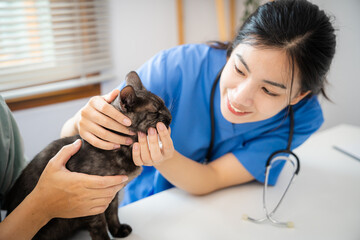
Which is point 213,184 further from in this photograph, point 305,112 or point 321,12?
point 321,12

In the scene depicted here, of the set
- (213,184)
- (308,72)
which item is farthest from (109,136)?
(308,72)

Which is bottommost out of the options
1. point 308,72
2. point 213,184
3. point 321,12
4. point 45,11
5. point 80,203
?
point 213,184

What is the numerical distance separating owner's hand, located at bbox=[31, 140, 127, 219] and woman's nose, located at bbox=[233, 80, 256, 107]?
434 mm

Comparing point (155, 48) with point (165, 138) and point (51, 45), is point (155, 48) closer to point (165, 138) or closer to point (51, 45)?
point (51, 45)

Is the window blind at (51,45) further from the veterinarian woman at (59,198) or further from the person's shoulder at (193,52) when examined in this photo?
the veterinarian woman at (59,198)

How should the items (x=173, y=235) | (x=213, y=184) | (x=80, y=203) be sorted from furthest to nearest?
(x=213, y=184), (x=173, y=235), (x=80, y=203)

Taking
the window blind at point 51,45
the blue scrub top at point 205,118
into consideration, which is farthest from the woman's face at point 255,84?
the window blind at point 51,45

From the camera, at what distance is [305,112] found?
1057 mm

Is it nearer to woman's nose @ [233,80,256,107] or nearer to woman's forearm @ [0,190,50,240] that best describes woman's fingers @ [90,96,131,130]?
woman's forearm @ [0,190,50,240]

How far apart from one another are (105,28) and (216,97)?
1.24 meters

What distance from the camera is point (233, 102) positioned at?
0.89 meters

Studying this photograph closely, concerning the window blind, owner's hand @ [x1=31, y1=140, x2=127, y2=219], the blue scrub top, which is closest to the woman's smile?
the blue scrub top

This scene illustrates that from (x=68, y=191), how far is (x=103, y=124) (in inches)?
7.0

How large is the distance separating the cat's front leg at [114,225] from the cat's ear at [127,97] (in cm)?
30
